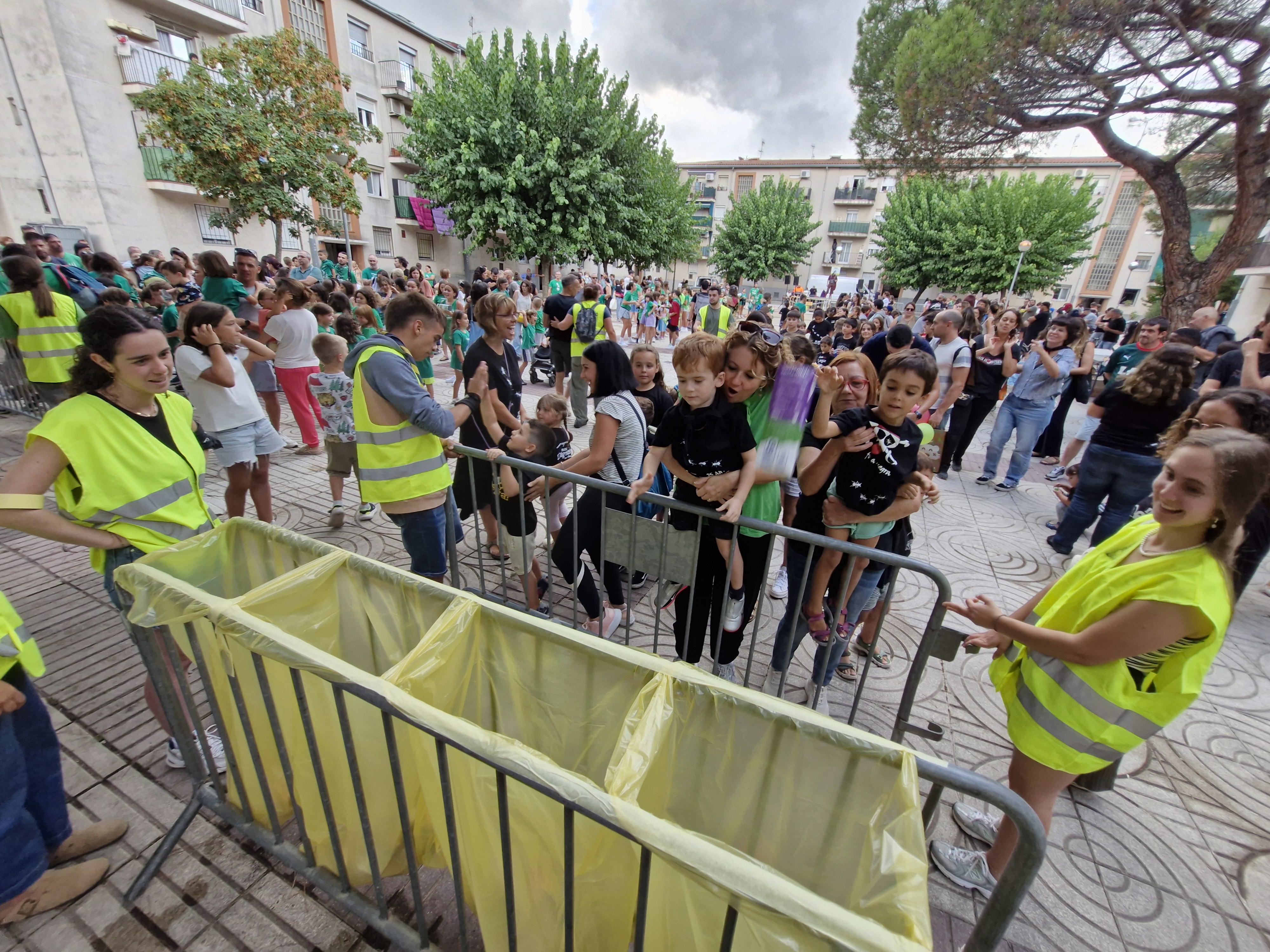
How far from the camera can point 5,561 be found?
13.1 feet

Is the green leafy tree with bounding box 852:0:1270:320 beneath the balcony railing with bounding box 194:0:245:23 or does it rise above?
beneath

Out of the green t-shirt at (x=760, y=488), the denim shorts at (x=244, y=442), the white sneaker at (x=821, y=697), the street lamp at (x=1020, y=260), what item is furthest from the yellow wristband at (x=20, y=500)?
the street lamp at (x=1020, y=260)

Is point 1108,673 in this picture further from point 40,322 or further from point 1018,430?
point 40,322

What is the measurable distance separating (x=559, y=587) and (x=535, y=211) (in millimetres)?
16895

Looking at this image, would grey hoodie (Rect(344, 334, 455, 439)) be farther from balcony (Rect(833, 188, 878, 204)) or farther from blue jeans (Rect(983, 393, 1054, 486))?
balcony (Rect(833, 188, 878, 204))

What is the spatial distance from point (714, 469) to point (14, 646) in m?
2.60

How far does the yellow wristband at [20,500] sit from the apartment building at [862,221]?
106ft

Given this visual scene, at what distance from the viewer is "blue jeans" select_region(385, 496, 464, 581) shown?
10.4ft

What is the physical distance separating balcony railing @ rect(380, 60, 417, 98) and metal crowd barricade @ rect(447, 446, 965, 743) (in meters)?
30.9

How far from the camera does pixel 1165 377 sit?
13.1 ft

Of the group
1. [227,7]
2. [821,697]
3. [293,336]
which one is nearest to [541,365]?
[293,336]

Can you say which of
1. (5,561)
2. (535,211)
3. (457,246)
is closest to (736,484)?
(5,561)

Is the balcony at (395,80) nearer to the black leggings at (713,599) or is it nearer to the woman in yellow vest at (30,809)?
the black leggings at (713,599)

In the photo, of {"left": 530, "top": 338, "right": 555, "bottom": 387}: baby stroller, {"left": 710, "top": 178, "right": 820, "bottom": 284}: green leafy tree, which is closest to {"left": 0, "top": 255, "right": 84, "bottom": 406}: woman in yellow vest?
{"left": 530, "top": 338, "right": 555, "bottom": 387}: baby stroller
